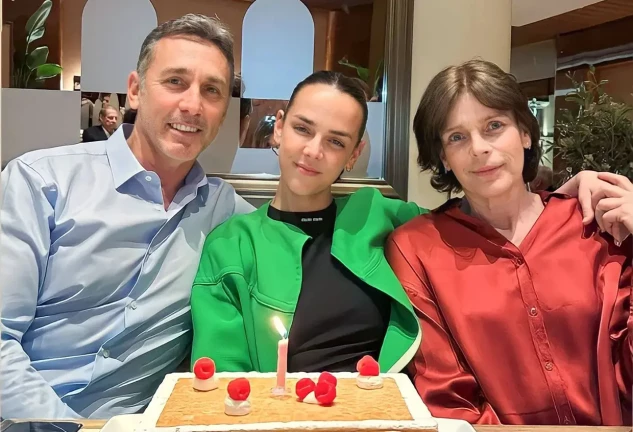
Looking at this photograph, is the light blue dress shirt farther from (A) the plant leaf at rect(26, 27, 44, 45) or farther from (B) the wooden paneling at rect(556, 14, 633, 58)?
(B) the wooden paneling at rect(556, 14, 633, 58)

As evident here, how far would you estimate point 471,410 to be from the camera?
1337 mm

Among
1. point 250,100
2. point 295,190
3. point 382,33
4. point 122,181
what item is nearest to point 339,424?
point 295,190

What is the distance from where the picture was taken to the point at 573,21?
2367 millimetres

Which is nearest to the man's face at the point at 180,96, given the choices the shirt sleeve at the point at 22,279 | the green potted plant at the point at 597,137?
the shirt sleeve at the point at 22,279

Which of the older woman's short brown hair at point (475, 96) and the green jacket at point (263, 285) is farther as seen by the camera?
the older woman's short brown hair at point (475, 96)

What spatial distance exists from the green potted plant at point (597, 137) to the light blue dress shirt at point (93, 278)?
1.46 metres

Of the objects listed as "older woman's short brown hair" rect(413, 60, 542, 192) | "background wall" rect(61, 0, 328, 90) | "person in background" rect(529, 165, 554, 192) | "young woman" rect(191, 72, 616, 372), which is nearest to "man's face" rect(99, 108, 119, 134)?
"background wall" rect(61, 0, 328, 90)

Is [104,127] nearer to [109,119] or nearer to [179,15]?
[109,119]

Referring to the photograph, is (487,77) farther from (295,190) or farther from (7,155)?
(7,155)

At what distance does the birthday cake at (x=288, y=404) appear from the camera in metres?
0.91

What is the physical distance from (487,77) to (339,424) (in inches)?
41.8

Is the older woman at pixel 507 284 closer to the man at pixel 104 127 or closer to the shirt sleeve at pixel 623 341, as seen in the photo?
the shirt sleeve at pixel 623 341

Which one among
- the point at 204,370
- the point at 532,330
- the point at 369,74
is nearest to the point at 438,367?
the point at 532,330

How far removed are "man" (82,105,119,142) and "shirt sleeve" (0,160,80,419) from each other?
60 cm
